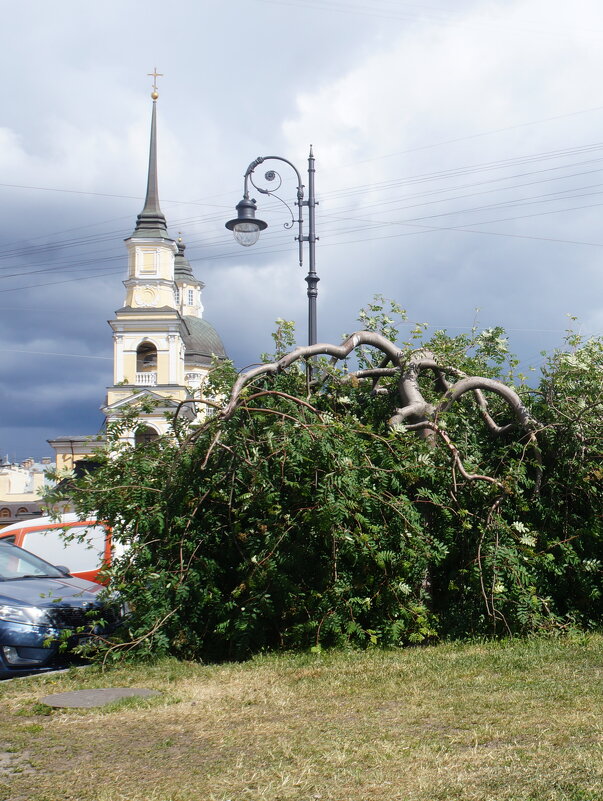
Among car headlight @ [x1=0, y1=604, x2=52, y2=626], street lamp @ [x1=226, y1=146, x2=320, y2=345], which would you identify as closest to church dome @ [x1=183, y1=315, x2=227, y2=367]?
street lamp @ [x1=226, y1=146, x2=320, y2=345]

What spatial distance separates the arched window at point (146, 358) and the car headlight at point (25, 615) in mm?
48319

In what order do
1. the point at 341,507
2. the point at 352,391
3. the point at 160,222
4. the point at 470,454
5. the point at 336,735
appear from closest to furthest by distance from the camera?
the point at 336,735
the point at 341,507
the point at 470,454
the point at 352,391
the point at 160,222

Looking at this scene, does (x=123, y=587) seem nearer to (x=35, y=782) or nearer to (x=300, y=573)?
(x=300, y=573)

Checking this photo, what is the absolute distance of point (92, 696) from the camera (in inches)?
262

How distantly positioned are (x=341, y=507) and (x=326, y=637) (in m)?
1.54

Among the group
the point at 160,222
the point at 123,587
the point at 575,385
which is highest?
the point at 160,222

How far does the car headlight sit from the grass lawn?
0.67 metres

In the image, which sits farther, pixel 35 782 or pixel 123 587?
pixel 123 587

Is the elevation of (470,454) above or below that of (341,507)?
above

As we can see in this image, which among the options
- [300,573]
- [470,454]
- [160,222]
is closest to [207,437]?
[300,573]

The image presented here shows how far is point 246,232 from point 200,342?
213 feet

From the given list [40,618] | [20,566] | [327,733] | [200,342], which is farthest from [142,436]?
[200,342]

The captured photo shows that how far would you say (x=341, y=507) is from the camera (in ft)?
26.0

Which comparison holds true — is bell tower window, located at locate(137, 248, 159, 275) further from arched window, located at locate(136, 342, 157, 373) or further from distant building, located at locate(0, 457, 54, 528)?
distant building, located at locate(0, 457, 54, 528)
